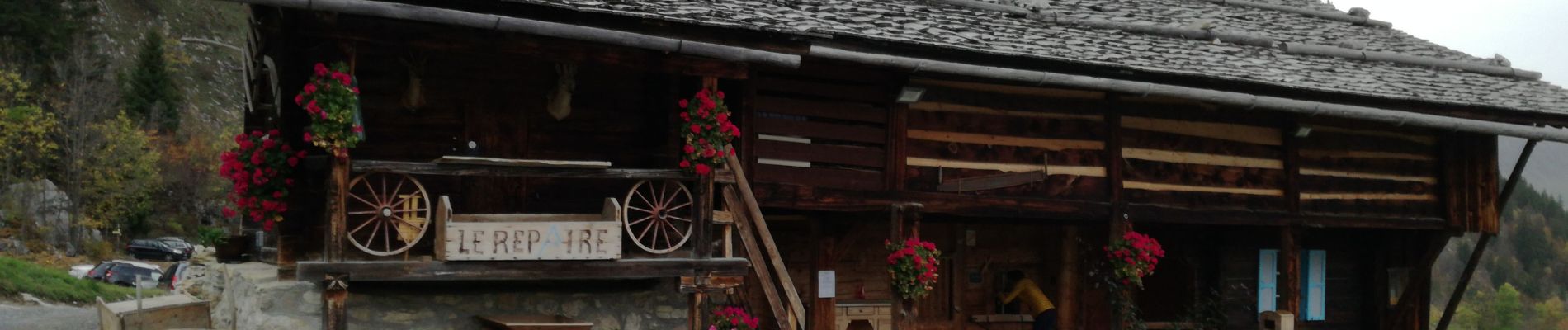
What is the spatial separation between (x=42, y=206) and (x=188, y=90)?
18799 mm

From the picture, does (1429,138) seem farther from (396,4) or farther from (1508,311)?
(1508,311)

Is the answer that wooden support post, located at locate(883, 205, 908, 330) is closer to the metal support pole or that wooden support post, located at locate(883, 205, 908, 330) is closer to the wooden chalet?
the wooden chalet

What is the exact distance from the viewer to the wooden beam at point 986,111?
474 inches

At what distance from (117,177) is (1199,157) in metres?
32.5

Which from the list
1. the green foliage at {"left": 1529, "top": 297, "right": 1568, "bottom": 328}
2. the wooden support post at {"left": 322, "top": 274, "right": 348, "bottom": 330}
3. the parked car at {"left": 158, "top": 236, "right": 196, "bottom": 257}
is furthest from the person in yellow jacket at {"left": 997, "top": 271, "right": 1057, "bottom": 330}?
the parked car at {"left": 158, "top": 236, "right": 196, "bottom": 257}

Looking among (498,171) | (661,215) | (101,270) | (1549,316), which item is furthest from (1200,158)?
(1549,316)

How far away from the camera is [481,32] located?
893cm

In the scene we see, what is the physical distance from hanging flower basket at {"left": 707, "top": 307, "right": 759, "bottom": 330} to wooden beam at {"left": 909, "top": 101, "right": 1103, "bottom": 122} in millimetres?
2786

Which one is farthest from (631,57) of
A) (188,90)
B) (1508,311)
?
(188,90)

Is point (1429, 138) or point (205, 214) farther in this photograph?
point (205, 214)

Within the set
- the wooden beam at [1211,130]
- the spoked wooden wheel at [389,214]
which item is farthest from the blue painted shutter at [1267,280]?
the spoked wooden wheel at [389,214]

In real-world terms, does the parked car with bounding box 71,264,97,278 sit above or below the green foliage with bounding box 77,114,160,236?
below

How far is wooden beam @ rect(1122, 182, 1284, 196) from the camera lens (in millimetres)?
13133

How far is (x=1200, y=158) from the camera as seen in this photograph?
13.5m
